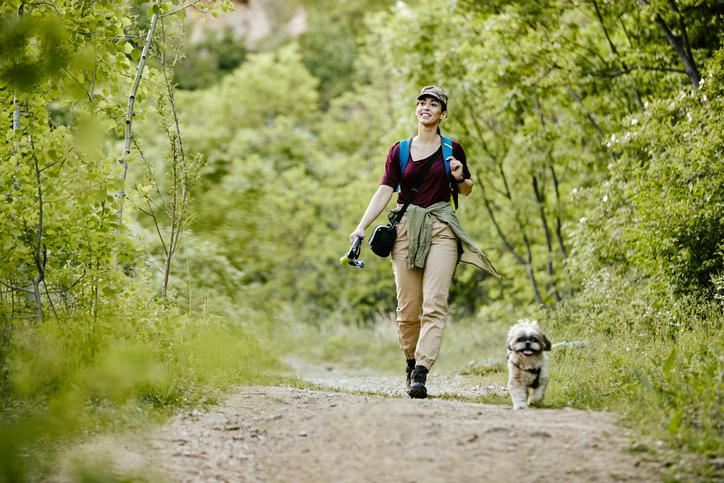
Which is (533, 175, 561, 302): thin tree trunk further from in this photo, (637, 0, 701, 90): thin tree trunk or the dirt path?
the dirt path

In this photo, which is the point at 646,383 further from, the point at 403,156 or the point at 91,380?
the point at 91,380

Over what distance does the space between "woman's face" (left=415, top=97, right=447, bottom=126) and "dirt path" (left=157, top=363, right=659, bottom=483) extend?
7.04 feet

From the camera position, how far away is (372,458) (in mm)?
2938

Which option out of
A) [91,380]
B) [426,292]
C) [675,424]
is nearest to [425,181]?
[426,292]

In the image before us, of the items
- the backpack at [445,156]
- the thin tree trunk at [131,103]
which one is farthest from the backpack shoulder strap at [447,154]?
the thin tree trunk at [131,103]

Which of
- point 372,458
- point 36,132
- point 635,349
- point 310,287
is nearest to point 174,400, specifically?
point 372,458

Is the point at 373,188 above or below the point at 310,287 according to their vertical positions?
above

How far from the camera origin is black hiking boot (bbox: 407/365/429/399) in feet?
14.3

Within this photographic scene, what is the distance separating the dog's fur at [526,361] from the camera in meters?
3.67

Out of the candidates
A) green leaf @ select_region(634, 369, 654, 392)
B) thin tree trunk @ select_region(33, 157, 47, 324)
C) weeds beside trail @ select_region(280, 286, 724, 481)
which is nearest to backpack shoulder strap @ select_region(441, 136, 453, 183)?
weeds beside trail @ select_region(280, 286, 724, 481)

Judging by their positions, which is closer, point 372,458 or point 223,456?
point 372,458

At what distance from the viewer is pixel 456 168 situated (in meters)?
4.53

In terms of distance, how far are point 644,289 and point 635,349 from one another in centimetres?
153

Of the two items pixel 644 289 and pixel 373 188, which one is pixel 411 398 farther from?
pixel 373 188
